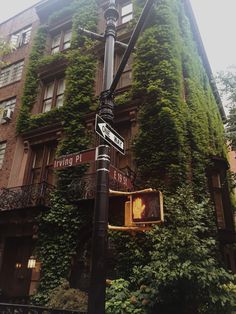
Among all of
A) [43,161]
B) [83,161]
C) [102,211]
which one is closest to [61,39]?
[43,161]

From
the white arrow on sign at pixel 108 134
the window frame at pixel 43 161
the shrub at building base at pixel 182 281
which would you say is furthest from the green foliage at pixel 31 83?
the white arrow on sign at pixel 108 134

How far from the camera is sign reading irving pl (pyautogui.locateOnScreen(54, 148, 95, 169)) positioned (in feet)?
16.9

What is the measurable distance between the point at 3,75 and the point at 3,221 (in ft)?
41.7

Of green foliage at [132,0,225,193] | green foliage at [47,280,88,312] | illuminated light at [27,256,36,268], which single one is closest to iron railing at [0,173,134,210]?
green foliage at [132,0,225,193]

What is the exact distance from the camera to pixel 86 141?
14.2 metres

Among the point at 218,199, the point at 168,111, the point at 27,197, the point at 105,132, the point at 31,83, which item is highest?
the point at 31,83

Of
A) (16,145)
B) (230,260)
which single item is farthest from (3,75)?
(230,260)

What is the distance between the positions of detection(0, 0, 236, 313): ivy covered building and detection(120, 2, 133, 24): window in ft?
0.23

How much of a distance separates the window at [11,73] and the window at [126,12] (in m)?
7.89

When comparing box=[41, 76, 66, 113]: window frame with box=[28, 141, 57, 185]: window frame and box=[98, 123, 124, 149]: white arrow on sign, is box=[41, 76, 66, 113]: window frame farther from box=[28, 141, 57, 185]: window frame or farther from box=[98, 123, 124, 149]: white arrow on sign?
box=[98, 123, 124, 149]: white arrow on sign

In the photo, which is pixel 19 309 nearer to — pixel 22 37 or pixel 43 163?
pixel 43 163

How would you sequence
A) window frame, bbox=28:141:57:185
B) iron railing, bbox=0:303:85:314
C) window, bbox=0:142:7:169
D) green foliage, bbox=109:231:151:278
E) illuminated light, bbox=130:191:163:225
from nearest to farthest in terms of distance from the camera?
1. illuminated light, bbox=130:191:163:225
2. iron railing, bbox=0:303:85:314
3. green foliage, bbox=109:231:151:278
4. window frame, bbox=28:141:57:185
5. window, bbox=0:142:7:169

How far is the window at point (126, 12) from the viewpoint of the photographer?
58.1 ft

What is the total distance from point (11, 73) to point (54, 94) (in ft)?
18.7
